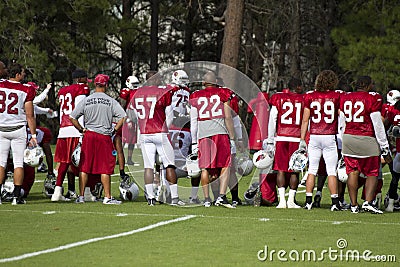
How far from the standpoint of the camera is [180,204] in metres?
14.2

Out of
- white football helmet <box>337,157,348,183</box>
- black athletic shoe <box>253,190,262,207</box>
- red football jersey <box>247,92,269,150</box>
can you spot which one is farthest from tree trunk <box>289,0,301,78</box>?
white football helmet <box>337,157,348,183</box>

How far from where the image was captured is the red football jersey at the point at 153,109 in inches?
551

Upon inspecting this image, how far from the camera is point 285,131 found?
1401 cm

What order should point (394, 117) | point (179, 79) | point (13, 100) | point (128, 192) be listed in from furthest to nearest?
point (128, 192) < point (179, 79) < point (394, 117) < point (13, 100)

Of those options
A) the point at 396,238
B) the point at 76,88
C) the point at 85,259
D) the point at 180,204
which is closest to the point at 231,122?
the point at 180,204

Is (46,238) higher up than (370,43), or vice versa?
(370,43)

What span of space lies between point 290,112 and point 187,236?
3.82 metres

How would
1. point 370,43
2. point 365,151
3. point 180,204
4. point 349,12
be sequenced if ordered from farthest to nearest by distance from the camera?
point 349,12 → point 370,43 → point 180,204 → point 365,151

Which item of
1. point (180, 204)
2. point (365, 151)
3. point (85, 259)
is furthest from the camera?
point (180, 204)

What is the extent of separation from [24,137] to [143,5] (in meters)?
26.1

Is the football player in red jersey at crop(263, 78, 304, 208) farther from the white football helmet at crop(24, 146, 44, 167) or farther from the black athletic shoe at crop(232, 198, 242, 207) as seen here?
the white football helmet at crop(24, 146, 44, 167)

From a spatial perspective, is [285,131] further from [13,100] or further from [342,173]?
[13,100]

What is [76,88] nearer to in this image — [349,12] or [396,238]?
[396,238]

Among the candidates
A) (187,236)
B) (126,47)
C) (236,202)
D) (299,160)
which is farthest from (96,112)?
(126,47)
